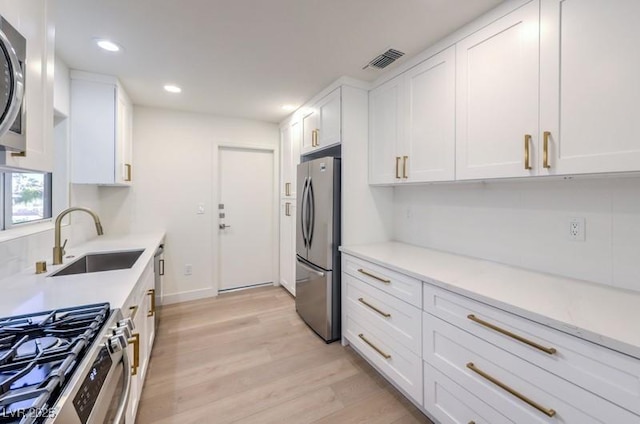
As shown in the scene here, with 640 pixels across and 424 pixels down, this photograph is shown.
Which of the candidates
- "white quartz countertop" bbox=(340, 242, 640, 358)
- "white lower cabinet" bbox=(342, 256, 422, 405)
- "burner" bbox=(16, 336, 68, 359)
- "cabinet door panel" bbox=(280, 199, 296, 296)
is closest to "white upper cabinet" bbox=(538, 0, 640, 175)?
"white quartz countertop" bbox=(340, 242, 640, 358)

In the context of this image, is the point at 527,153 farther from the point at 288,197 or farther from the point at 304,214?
the point at 288,197

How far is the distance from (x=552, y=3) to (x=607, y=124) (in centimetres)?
64

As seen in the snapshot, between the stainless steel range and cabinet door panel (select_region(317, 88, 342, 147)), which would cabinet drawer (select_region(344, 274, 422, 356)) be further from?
the stainless steel range

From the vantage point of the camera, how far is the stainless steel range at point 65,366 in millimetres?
562

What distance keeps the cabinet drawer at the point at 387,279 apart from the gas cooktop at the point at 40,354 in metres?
1.49

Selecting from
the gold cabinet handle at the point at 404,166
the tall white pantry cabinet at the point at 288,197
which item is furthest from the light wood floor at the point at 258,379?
the gold cabinet handle at the point at 404,166

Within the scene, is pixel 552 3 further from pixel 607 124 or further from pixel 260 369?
pixel 260 369

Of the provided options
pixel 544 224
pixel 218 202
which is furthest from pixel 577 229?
pixel 218 202

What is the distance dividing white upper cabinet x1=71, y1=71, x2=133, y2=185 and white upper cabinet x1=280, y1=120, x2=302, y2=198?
68.3 inches

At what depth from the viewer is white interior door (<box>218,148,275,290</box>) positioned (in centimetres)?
366

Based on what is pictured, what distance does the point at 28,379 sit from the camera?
64 centimetres

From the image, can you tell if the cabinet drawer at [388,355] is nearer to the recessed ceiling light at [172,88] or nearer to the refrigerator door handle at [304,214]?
the refrigerator door handle at [304,214]

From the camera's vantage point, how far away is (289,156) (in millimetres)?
3467

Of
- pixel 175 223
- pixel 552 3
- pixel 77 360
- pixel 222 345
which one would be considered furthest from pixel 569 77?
pixel 175 223
